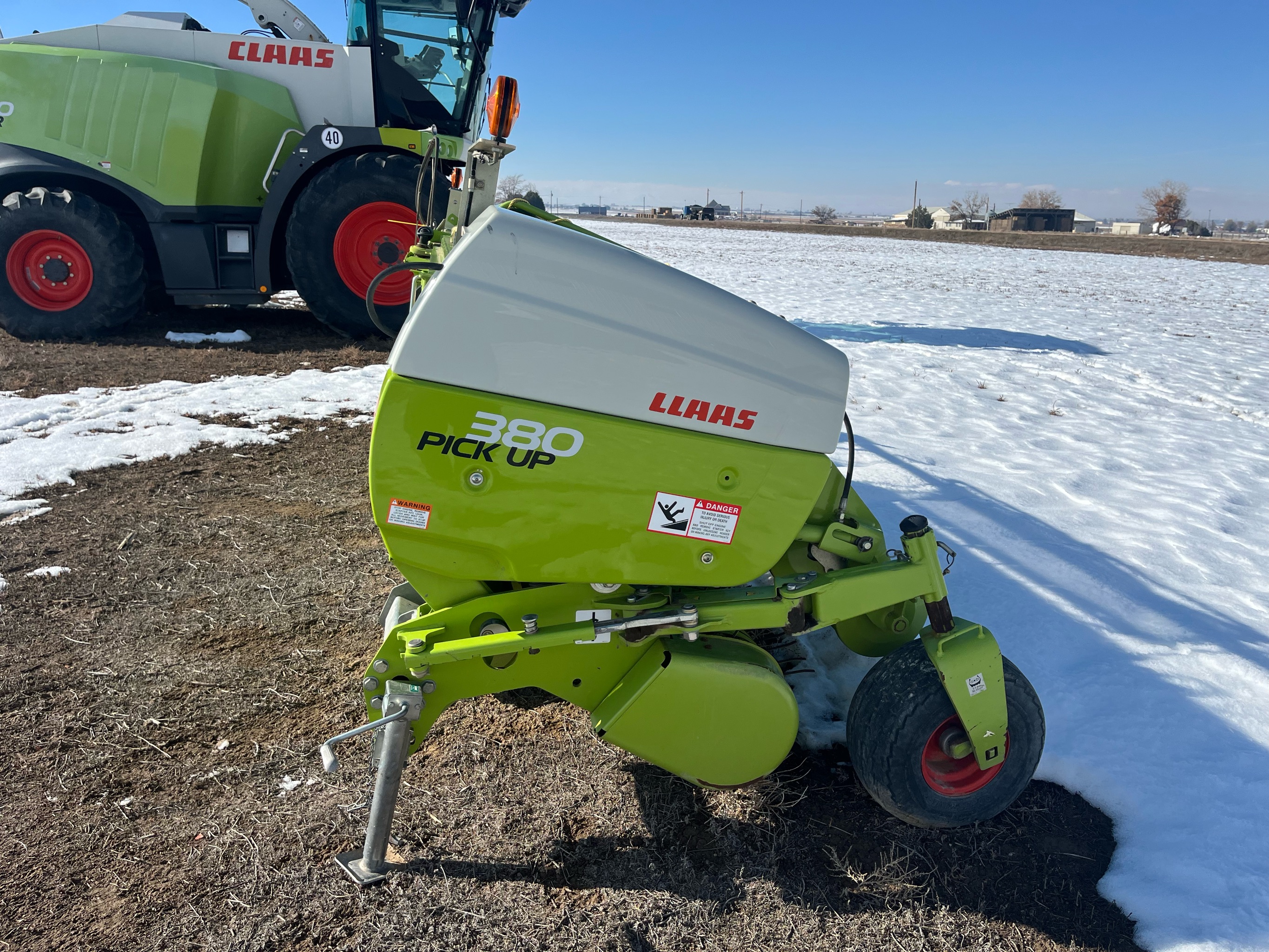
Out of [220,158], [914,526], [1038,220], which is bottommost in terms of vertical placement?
[914,526]

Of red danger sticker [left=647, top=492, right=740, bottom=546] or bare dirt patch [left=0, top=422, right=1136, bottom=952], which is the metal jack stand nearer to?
bare dirt patch [left=0, top=422, right=1136, bottom=952]

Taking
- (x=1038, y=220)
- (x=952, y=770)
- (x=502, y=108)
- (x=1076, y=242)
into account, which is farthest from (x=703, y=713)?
(x=1038, y=220)

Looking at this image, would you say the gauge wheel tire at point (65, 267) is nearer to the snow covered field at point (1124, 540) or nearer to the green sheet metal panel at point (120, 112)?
the green sheet metal panel at point (120, 112)

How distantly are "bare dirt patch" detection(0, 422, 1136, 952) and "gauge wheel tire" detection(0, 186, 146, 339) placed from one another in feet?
18.0

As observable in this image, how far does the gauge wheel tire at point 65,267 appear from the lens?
7555 millimetres

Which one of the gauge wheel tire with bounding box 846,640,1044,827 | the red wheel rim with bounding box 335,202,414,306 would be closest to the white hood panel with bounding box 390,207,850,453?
the gauge wheel tire with bounding box 846,640,1044,827

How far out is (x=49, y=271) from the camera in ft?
25.2

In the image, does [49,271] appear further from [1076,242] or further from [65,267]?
[1076,242]

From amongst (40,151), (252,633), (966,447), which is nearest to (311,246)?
(40,151)

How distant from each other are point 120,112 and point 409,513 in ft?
24.9

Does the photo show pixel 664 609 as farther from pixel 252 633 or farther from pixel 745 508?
pixel 252 633

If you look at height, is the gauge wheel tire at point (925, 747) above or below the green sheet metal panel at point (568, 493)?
below

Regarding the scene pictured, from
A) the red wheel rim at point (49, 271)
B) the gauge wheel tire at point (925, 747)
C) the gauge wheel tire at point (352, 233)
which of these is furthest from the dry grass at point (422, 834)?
the red wheel rim at point (49, 271)

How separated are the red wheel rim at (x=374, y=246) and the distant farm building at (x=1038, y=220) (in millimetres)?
50358
